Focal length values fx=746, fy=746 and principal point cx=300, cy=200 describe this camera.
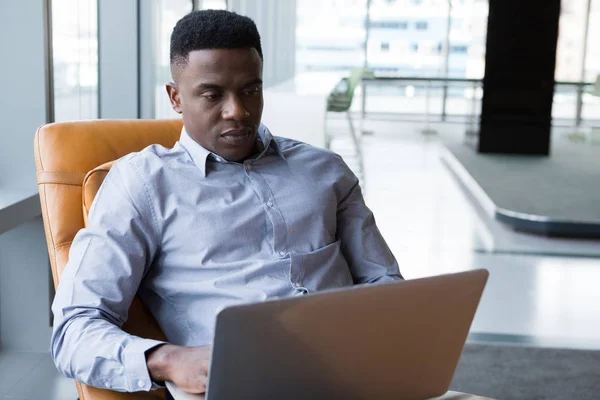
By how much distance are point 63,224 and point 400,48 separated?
219 cm

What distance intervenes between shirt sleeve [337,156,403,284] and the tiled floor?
188 cm

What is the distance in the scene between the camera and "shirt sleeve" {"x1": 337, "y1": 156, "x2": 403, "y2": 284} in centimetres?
167

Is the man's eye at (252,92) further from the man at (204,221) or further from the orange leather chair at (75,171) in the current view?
the orange leather chair at (75,171)

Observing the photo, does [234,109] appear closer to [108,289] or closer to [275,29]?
[108,289]

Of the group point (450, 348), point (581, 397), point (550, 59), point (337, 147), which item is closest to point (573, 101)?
point (550, 59)

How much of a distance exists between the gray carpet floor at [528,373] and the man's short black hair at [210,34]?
1.87 meters

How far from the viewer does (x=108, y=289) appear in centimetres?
135

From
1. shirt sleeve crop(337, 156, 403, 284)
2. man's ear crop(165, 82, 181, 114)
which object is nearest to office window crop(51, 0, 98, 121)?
man's ear crop(165, 82, 181, 114)

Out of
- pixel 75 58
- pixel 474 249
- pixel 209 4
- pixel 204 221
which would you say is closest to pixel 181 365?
pixel 204 221

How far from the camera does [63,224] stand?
167cm

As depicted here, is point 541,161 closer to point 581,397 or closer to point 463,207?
point 463,207

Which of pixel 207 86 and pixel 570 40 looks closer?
pixel 207 86

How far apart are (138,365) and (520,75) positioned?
9.17ft

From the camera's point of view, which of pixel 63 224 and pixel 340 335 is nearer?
pixel 340 335
